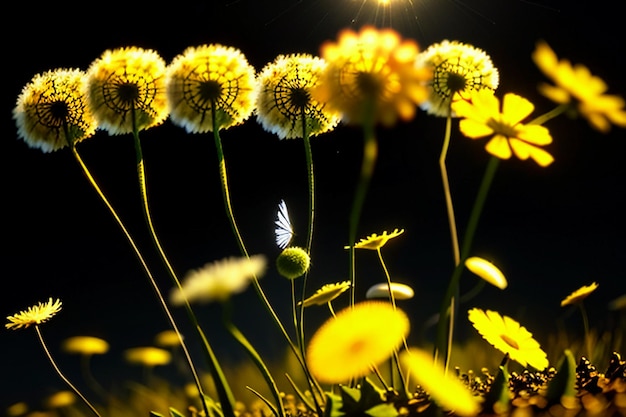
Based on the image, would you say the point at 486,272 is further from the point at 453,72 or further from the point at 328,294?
the point at 453,72

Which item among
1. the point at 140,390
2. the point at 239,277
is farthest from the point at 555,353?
the point at 239,277

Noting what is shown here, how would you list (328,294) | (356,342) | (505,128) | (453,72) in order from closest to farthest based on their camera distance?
1. (356,342)
2. (505,128)
3. (328,294)
4. (453,72)

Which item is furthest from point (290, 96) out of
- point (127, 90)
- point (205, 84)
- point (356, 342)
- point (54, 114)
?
point (356, 342)

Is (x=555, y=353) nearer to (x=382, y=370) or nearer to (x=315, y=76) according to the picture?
(x=382, y=370)

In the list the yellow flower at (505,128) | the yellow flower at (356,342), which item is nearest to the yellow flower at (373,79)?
the yellow flower at (505,128)

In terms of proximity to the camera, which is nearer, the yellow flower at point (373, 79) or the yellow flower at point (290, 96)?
the yellow flower at point (373, 79)

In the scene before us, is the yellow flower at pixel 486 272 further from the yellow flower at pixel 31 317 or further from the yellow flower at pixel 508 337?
the yellow flower at pixel 31 317
